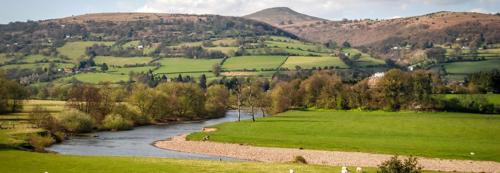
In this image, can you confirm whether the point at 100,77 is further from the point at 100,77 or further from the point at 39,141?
the point at 39,141

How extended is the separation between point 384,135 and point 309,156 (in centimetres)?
2025

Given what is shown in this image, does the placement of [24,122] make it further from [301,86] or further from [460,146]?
[301,86]

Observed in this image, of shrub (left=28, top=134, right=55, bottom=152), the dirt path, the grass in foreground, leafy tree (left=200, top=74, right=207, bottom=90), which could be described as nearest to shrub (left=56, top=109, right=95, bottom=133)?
shrub (left=28, top=134, right=55, bottom=152)

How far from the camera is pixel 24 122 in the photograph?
88.8 meters

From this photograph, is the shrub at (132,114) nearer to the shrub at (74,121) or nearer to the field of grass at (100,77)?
the shrub at (74,121)

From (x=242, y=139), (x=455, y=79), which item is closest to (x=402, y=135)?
(x=242, y=139)

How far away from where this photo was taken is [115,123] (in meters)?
99.9

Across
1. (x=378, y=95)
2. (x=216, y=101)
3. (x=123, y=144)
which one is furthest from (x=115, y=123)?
(x=378, y=95)

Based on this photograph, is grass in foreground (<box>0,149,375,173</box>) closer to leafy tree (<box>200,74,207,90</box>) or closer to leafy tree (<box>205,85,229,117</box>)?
leafy tree (<box>205,85,229,117</box>)

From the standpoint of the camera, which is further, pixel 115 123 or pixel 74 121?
pixel 115 123

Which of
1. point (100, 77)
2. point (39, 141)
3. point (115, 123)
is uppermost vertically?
point (100, 77)

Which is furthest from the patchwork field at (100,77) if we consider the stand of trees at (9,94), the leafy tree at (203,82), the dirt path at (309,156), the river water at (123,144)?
the dirt path at (309,156)

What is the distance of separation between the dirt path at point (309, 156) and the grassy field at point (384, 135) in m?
2.65

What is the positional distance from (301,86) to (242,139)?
7222 cm
